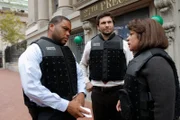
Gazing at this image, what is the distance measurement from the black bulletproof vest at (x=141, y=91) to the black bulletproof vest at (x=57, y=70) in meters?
0.68

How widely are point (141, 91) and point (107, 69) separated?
4.14ft

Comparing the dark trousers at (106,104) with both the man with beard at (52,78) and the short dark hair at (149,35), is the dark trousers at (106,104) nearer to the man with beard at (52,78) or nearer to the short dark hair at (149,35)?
the man with beard at (52,78)

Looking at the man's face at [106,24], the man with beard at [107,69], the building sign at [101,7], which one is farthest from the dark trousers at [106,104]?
the building sign at [101,7]

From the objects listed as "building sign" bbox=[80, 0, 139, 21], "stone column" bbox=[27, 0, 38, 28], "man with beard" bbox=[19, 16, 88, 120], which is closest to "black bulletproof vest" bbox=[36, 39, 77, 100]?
"man with beard" bbox=[19, 16, 88, 120]

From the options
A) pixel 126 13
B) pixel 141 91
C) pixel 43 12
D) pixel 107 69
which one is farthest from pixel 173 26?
pixel 43 12

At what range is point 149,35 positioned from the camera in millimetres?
1785

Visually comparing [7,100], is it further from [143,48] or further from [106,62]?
[143,48]

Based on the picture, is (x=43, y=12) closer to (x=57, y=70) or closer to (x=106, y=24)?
(x=106, y=24)

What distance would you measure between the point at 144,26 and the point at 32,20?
1796cm

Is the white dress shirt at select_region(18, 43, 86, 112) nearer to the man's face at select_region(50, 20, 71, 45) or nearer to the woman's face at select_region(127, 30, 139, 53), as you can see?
the man's face at select_region(50, 20, 71, 45)

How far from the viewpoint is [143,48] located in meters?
1.81

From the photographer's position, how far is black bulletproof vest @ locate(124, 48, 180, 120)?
1711 millimetres

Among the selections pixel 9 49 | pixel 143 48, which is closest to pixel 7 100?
pixel 143 48

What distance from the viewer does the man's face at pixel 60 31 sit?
7.21ft
